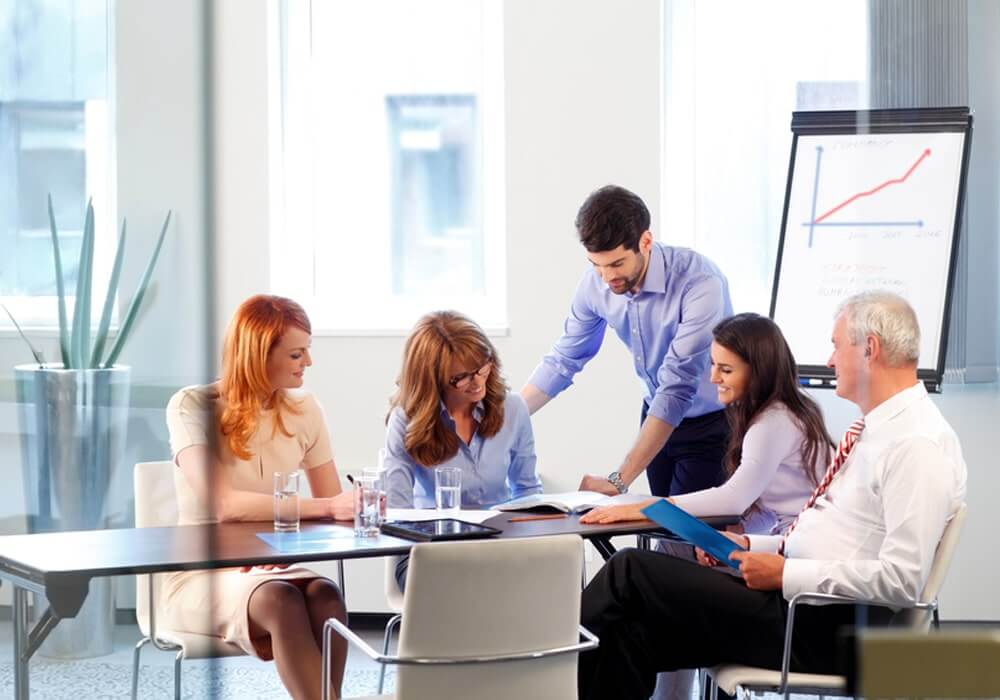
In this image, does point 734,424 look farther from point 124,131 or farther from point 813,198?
point 124,131

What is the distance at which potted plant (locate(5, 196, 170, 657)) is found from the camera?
3.20 feet

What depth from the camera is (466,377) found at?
108 inches

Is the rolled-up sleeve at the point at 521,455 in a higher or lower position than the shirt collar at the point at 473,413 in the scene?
lower

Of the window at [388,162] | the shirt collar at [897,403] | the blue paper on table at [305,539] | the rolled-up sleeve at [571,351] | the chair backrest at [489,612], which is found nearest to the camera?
the chair backrest at [489,612]

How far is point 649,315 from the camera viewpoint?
3264 mm

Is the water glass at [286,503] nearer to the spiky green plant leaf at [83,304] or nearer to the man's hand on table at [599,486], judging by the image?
the man's hand on table at [599,486]

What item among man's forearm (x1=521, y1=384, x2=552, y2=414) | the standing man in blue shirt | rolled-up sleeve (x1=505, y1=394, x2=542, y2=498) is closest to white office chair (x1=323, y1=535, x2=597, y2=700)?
rolled-up sleeve (x1=505, y1=394, x2=542, y2=498)

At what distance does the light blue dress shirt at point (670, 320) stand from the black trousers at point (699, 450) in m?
0.04

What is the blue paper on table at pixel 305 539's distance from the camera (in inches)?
89.1

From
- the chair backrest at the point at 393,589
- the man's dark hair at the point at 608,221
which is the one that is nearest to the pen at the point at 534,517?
the chair backrest at the point at 393,589

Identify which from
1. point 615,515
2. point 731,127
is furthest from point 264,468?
point 731,127

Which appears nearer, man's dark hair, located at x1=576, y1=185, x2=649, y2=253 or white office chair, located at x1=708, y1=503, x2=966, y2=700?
white office chair, located at x1=708, y1=503, x2=966, y2=700

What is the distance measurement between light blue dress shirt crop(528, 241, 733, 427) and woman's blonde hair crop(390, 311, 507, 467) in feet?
1.89

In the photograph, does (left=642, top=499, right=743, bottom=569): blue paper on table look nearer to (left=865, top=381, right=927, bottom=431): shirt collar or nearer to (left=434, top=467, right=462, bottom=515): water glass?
(left=865, top=381, right=927, bottom=431): shirt collar
